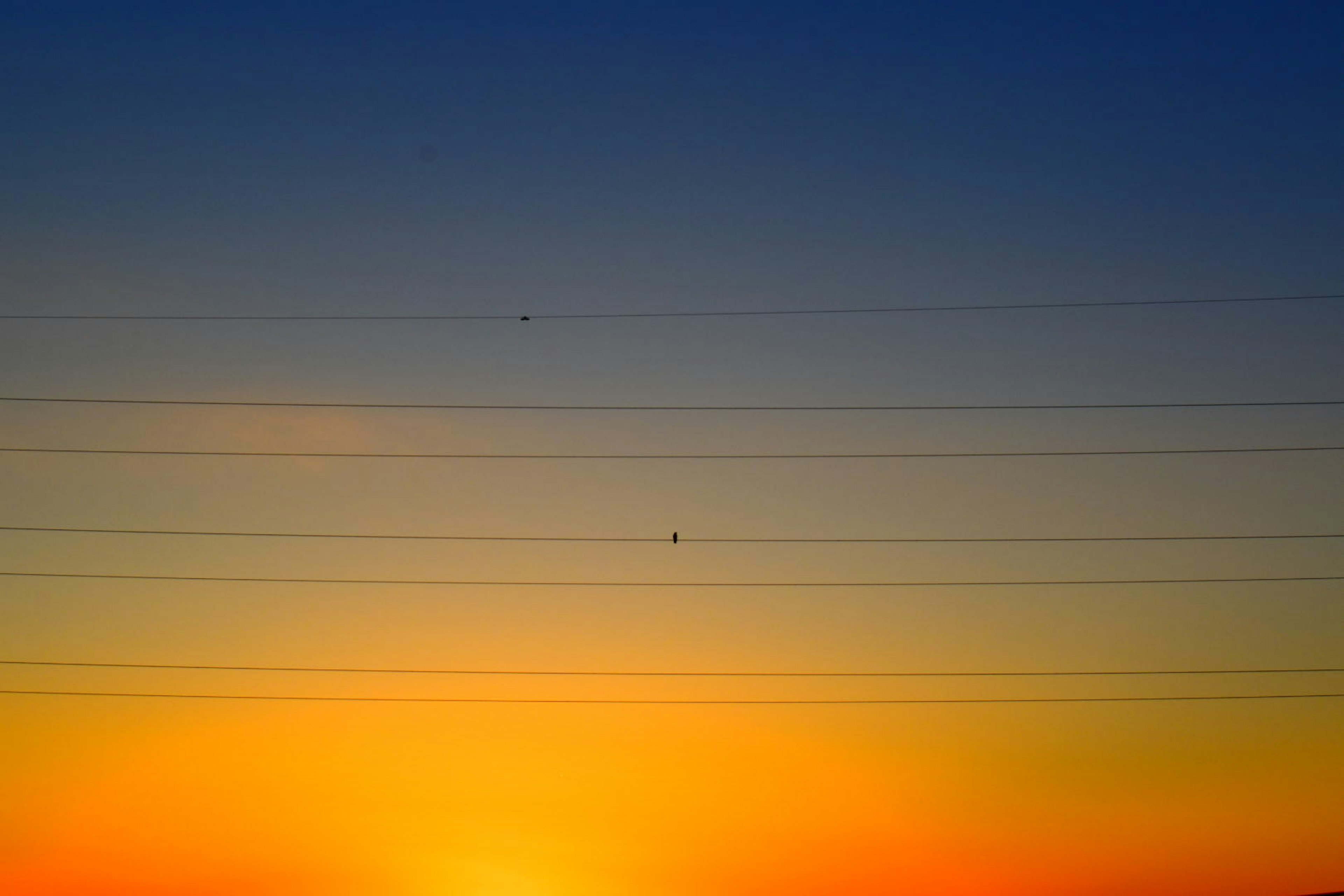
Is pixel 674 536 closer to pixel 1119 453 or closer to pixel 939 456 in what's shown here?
pixel 939 456

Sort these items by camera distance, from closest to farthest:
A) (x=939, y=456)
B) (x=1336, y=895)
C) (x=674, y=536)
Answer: (x=1336, y=895)
(x=674, y=536)
(x=939, y=456)

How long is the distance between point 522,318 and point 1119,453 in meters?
20.9

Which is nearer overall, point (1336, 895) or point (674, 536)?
point (1336, 895)

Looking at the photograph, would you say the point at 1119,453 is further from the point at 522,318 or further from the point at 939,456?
the point at 522,318

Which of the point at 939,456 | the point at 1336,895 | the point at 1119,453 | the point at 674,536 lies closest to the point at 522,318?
the point at 674,536

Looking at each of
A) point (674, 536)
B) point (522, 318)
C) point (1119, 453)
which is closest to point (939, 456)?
point (1119, 453)

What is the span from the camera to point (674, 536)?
83.0ft

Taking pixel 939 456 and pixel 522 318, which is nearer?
pixel 522 318

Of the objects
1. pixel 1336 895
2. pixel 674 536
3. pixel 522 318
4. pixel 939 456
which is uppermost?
pixel 522 318

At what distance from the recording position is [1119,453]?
28.0 meters

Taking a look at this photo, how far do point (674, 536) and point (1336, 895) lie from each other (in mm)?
19214

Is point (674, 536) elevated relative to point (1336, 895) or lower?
elevated

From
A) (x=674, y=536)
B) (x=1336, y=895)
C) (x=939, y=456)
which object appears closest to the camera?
(x=1336, y=895)

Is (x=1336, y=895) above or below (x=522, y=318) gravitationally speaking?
below
